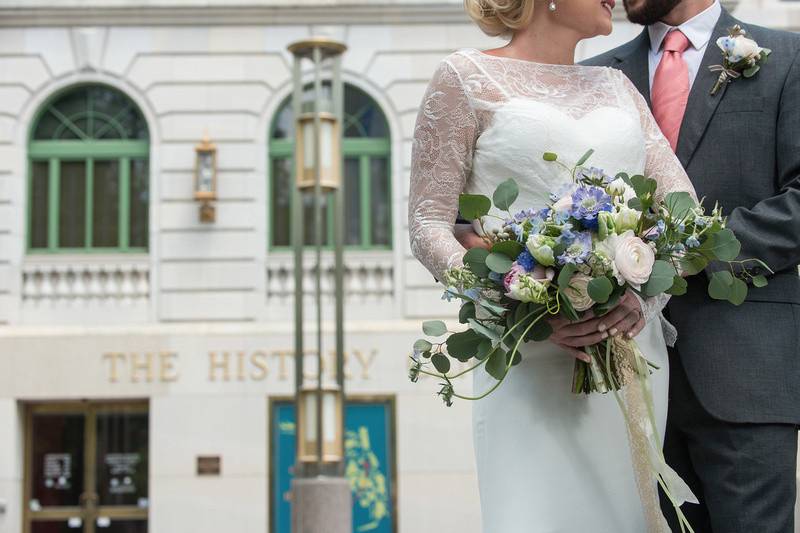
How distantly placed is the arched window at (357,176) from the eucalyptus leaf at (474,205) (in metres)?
15.6

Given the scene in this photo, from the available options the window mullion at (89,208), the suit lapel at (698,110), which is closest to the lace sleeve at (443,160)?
the suit lapel at (698,110)

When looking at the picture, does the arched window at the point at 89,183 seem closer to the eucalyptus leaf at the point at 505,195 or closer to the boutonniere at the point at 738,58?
the boutonniere at the point at 738,58

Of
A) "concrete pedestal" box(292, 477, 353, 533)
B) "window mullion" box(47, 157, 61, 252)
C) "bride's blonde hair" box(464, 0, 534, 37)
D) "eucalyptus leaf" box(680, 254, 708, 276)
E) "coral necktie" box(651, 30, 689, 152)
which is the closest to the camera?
"eucalyptus leaf" box(680, 254, 708, 276)

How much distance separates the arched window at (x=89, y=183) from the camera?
19.0 m

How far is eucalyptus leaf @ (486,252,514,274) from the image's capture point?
10.6ft

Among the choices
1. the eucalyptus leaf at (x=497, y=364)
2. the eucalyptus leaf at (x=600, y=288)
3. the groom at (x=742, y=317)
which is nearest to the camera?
the eucalyptus leaf at (x=600, y=288)

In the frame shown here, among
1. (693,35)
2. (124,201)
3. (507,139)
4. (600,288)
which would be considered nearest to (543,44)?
Answer: (507,139)

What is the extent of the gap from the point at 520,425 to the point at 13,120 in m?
16.7

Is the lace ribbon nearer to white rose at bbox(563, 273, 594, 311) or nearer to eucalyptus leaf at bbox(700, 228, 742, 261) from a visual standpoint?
white rose at bbox(563, 273, 594, 311)

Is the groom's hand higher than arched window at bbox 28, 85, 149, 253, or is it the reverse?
arched window at bbox 28, 85, 149, 253

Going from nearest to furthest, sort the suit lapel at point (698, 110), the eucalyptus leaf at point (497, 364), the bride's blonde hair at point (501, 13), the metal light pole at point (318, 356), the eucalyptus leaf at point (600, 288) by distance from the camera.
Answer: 1. the eucalyptus leaf at point (600, 288)
2. the eucalyptus leaf at point (497, 364)
3. the bride's blonde hair at point (501, 13)
4. the suit lapel at point (698, 110)
5. the metal light pole at point (318, 356)

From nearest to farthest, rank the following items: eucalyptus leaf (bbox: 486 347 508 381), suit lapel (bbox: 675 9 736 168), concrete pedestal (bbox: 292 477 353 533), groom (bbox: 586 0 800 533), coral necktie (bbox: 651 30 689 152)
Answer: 1. eucalyptus leaf (bbox: 486 347 508 381)
2. groom (bbox: 586 0 800 533)
3. suit lapel (bbox: 675 9 736 168)
4. coral necktie (bbox: 651 30 689 152)
5. concrete pedestal (bbox: 292 477 353 533)

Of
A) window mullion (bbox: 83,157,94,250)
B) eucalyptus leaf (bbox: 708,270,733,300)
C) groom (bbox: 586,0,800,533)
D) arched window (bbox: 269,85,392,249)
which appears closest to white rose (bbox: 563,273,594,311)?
eucalyptus leaf (bbox: 708,270,733,300)

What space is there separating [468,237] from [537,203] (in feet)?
0.72
